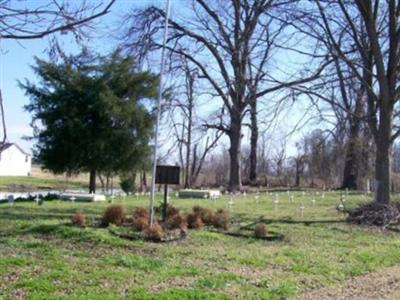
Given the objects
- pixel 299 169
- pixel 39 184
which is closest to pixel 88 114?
pixel 39 184

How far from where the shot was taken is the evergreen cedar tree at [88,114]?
30844mm

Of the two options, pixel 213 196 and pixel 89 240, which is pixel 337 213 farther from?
pixel 89 240

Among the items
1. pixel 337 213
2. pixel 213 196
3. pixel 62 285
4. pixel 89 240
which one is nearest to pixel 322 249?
pixel 89 240

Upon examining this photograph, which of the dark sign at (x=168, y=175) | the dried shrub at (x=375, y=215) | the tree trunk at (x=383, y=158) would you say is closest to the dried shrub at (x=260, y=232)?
the dark sign at (x=168, y=175)

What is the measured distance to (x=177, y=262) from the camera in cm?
1129

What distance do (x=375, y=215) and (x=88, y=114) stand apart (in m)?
15.7

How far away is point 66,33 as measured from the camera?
5.00m

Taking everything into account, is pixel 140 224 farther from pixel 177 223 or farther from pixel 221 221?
pixel 221 221

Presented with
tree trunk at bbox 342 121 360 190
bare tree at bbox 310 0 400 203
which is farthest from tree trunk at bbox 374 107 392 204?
tree trunk at bbox 342 121 360 190

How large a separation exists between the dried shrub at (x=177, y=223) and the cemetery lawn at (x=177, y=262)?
29cm

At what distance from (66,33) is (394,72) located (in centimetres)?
1907

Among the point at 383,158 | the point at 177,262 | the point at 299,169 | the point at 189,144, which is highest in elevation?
the point at 189,144


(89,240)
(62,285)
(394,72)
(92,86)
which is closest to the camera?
(62,285)

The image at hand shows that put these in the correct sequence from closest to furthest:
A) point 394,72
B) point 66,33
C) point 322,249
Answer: point 66,33 → point 322,249 → point 394,72
